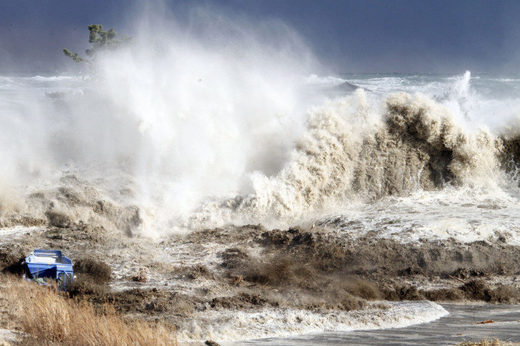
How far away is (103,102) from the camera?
58.4 ft

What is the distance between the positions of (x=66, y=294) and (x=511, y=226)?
869 centimetres

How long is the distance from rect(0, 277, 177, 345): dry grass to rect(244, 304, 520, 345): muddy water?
A: 1574 millimetres

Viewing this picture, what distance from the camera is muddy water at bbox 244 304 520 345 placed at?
25.3 ft

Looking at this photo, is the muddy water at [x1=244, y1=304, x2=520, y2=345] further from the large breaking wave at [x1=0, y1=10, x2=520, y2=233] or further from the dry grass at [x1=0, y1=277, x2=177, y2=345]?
the large breaking wave at [x1=0, y1=10, x2=520, y2=233]

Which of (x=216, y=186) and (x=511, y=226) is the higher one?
(x=216, y=186)

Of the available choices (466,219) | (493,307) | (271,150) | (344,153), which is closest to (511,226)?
(466,219)

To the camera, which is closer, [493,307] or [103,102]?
[493,307]

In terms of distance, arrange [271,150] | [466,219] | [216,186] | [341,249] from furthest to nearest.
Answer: [271,150], [216,186], [466,219], [341,249]

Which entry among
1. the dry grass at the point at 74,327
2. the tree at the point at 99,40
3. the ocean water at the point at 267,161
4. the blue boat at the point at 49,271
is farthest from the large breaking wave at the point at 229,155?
the tree at the point at 99,40

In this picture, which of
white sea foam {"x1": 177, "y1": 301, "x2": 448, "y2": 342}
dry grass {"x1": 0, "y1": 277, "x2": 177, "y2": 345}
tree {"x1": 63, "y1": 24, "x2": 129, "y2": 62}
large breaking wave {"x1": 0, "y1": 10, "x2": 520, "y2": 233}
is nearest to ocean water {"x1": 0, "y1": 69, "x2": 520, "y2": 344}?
large breaking wave {"x1": 0, "y1": 10, "x2": 520, "y2": 233}

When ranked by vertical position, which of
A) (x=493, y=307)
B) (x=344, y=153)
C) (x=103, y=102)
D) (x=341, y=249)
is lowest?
(x=493, y=307)

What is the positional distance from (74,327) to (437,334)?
4.62 meters

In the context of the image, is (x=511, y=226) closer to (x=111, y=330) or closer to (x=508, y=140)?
(x=508, y=140)

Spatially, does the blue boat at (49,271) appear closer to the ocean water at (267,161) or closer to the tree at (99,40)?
the ocean water at (267,161)
